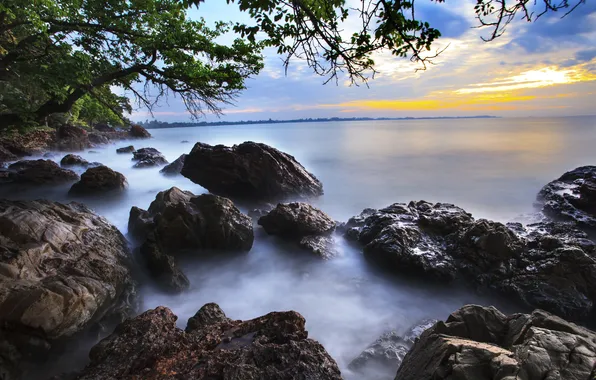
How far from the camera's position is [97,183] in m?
14.6

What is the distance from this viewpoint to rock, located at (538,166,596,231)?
36.5 feet

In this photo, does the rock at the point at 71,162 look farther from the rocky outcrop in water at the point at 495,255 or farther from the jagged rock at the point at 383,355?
the jagged rock at the point at 383,355

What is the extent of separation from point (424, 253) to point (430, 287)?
2.81 ft

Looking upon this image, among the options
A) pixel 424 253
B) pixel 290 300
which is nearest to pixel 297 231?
pixel 290 300

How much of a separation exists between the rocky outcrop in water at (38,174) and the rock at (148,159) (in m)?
7.78

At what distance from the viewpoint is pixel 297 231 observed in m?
10.1

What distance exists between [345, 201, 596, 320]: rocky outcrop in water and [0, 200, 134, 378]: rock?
20.9 feet

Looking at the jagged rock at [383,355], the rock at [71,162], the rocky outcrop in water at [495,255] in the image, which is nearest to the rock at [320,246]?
the rocky outcrop in water at [495,255]

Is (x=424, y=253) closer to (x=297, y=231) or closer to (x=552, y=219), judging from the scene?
(x=297, y=231)

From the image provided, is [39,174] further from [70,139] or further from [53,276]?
[70,139]

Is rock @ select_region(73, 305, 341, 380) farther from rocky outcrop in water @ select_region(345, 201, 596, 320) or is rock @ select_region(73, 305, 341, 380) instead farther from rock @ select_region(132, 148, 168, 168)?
rock @ select_region(132, 148, 168, 168)

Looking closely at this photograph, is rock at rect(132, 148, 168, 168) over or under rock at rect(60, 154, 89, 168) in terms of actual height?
under

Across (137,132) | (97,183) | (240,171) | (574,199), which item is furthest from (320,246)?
(137,132)

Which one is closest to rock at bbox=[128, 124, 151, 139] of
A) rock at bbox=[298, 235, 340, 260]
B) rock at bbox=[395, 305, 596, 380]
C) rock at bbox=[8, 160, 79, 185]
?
rock at bbox=[8, 160, 79, 185]
